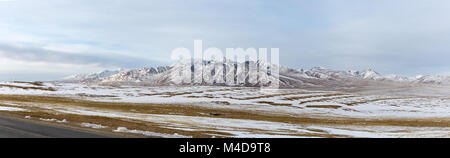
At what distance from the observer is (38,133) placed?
20500 mm
